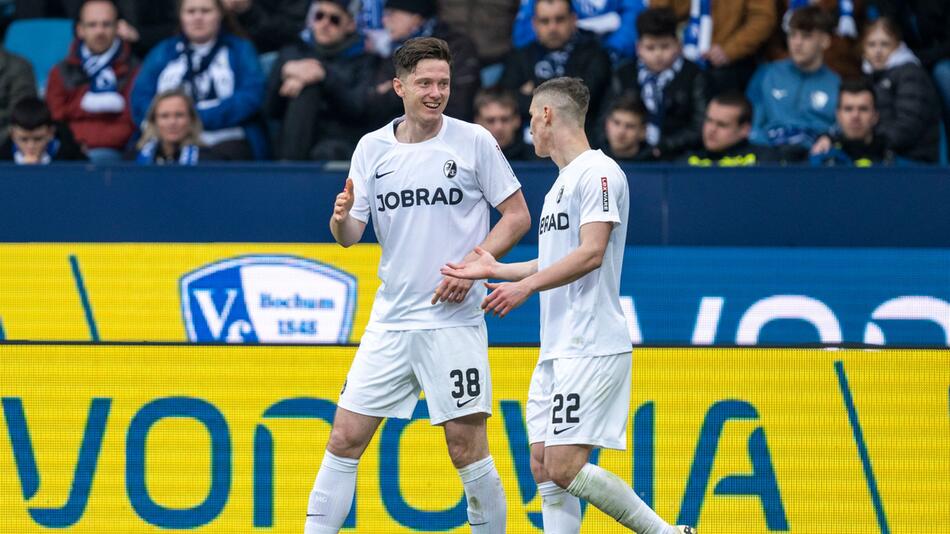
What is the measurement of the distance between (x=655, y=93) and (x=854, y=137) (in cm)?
139

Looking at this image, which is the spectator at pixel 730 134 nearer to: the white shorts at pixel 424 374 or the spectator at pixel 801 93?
the spectator at pixel 801 93

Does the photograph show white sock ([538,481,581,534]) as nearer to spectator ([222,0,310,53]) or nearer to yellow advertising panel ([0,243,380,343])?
yellow advertising panel ([0,243,380,343])

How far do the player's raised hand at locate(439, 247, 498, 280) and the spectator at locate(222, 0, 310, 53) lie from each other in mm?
6085

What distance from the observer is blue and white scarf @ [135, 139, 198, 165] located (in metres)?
10.4

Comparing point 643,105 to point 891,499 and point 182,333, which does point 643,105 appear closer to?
point 182,333

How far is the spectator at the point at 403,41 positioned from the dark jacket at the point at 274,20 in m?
1.04

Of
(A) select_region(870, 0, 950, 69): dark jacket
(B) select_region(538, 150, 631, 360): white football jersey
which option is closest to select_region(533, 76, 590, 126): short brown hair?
(B) select_region(538, 150, 631, 360): white football jersey

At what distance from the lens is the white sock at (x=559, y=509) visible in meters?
5.75

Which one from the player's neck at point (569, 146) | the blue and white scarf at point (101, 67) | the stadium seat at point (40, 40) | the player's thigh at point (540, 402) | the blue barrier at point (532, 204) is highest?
the stadium seat at point (40, 40)

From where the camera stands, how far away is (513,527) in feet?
21.6

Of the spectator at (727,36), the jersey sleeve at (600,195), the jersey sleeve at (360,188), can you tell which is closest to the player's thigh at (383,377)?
the jersey sleeve at (360,188)

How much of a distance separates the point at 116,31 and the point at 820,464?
6.83 meters

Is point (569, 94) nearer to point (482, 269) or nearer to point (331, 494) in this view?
point (482, 269)

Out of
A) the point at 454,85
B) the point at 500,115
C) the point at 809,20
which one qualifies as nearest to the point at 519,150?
the point at 500,115
